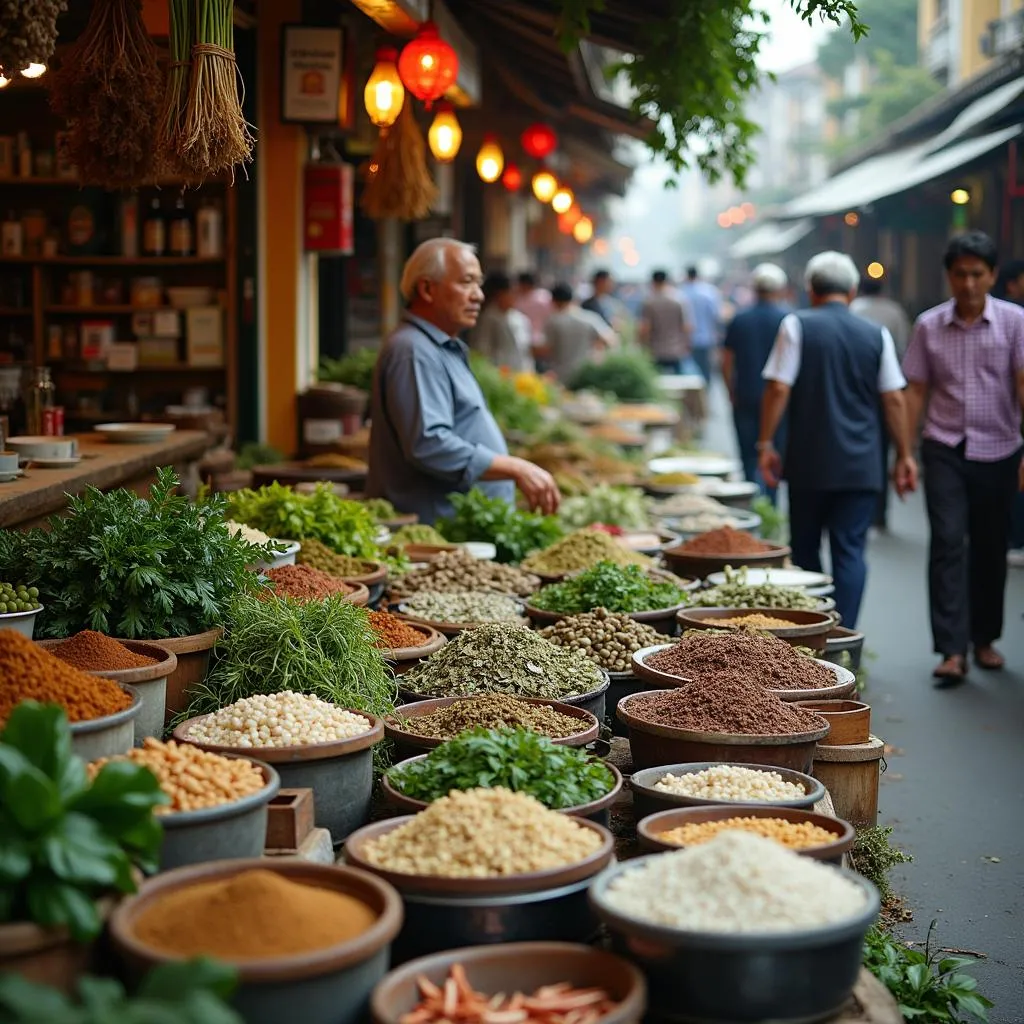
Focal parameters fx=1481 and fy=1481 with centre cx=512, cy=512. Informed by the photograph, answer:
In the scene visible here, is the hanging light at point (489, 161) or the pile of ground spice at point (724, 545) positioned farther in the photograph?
the hanging light at point (489, 161)

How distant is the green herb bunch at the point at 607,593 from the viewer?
5430mm

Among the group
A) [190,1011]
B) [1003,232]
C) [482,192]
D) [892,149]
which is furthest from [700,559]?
[892,149]

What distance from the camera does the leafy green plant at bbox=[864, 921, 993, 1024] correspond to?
155 inches

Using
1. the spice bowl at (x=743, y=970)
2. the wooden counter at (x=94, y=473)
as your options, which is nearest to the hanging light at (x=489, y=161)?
the wooden counter at (x=94, y=473)

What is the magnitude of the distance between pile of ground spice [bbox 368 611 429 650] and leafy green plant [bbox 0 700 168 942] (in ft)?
6.50

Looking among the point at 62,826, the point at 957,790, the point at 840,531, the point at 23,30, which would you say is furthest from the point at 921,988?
the point at 840,531

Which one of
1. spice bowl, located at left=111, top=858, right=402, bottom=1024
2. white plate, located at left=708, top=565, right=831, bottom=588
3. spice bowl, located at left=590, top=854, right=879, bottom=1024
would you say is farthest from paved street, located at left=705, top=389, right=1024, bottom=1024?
spice bowl, located at left=111, top=858, right=402, bottom=1024

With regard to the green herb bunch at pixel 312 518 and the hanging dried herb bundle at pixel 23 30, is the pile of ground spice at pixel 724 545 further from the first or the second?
the hanging dried herb bundle at pixel 23 30

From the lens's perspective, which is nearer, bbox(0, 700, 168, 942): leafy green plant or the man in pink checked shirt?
bbox(0, 700, 168, 942): leafy green plant

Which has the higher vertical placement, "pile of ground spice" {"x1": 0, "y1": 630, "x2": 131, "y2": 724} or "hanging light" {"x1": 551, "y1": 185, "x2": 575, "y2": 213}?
"hanging light" {"x1": 551, "y1": 185, "x2": 575, "y2": 213}

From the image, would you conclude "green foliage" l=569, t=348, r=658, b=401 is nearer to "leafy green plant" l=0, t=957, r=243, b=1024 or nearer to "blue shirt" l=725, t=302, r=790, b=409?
"blue shirt" l=725, t=302, r=790, b=409

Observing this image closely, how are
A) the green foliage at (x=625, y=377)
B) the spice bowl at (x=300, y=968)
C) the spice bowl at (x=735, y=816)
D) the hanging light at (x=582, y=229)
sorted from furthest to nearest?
the hanging light at (x=582, y=229) → the green foliage at (x=625, y=377) → the spice bowl at (x=735, y=816) → the spice bowl at (x=300, y=968)

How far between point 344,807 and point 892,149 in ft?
86.0

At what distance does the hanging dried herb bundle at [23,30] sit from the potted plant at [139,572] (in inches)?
47.9
